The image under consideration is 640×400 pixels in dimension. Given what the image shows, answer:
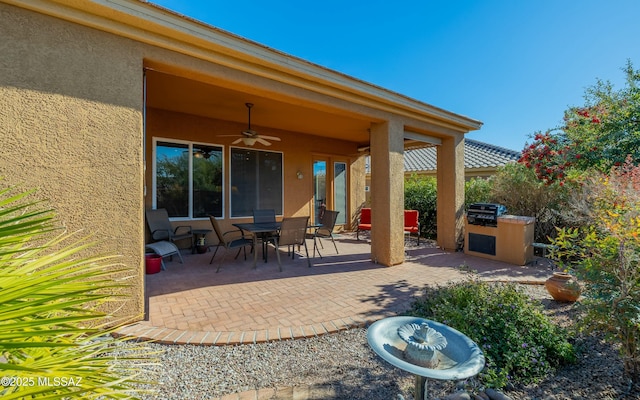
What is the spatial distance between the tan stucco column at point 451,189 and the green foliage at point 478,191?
1.10 meters

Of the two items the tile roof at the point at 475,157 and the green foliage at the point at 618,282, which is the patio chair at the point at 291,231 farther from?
the tile roof at the point at 475,157

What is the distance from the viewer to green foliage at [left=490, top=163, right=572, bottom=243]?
6.64 meters

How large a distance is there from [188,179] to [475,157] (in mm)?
13736

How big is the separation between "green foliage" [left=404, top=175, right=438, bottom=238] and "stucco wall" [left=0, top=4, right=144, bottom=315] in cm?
873

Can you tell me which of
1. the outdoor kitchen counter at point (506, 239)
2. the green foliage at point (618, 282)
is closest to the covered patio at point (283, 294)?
the outdoor kitchen counter at point (506, 239)

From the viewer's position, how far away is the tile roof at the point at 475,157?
42.0 ft

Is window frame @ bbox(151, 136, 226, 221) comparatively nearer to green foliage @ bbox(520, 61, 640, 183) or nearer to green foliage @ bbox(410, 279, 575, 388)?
green foliage @ bbox(410, 279, 575, 388)

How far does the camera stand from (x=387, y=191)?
5805 mm

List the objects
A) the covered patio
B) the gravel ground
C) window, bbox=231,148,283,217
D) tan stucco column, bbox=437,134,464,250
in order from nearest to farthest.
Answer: the gravel ground < the covered patio < tan stucco column, bbox=437,134,464,250 < window, bbox=231,148,283,217

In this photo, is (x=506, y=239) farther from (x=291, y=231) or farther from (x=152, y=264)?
(x=152, y=264)

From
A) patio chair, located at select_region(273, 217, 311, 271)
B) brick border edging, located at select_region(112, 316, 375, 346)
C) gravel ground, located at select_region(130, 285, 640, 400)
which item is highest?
patio chair, located at select_region(273, 217, 311, 271)

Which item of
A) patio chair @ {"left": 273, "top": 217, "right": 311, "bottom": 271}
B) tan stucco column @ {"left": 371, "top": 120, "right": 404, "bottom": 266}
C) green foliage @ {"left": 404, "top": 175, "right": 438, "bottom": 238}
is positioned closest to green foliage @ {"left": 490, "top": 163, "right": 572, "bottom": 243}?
green foliage @ {"left": 404, "top": 175, "right": 438, "bottom": 238}

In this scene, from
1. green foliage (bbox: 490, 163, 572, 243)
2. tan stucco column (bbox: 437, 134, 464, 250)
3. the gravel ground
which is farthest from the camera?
tan stucco column (bbox: 437, 134, 464, 250)

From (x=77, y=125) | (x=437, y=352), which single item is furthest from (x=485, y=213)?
(x=77, y=125)
